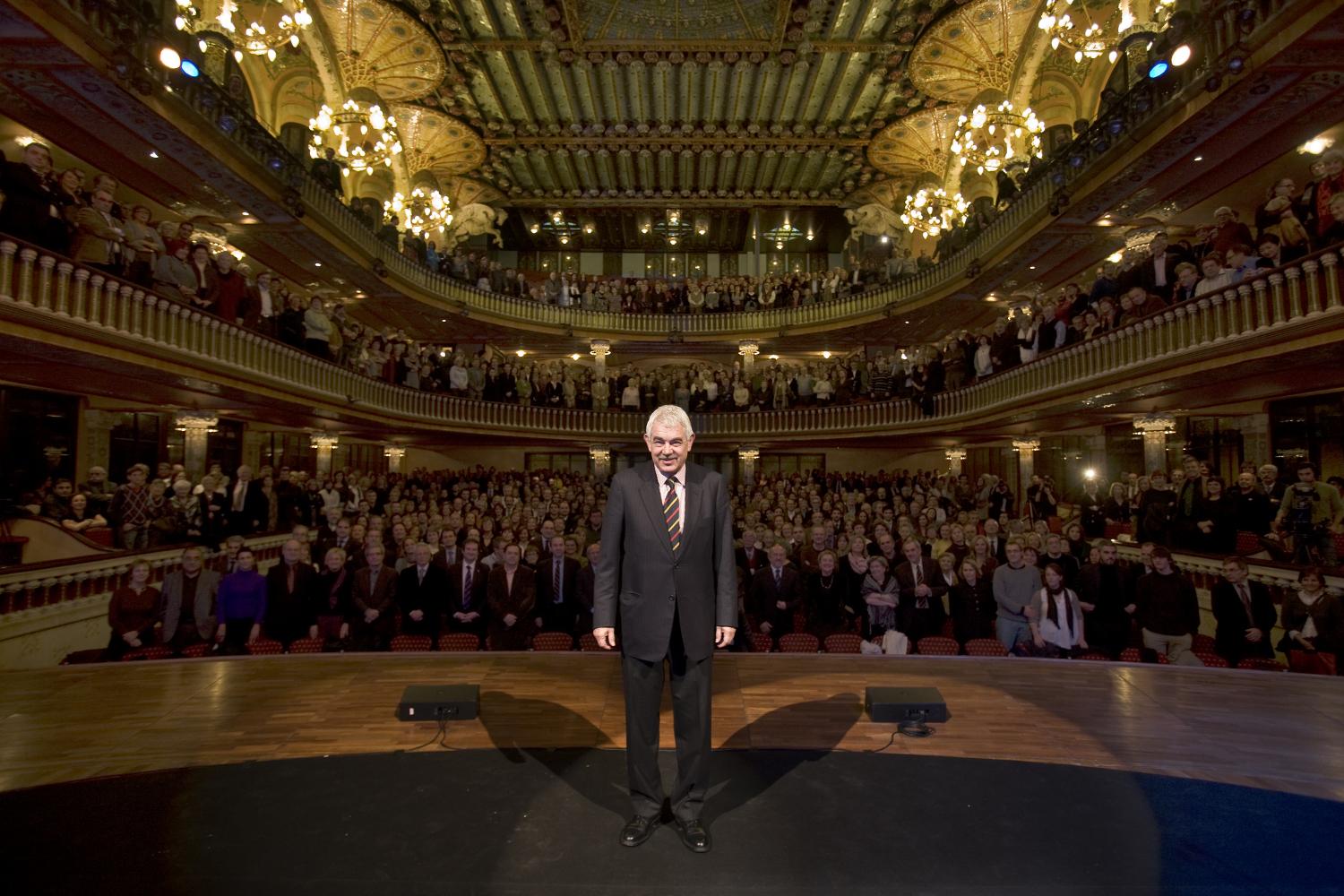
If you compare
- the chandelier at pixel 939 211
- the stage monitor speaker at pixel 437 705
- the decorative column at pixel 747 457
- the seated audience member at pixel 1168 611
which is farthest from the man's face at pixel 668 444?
the decorative column at pixel 747 457

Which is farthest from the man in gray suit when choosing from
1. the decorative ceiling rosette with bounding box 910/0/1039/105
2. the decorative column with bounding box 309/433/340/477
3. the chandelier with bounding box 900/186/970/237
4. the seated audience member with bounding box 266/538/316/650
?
the chandelier with bounding box 900/186/970/237

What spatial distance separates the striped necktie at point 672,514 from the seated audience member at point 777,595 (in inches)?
131

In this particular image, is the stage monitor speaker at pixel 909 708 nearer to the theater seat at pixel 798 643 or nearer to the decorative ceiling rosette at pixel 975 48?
the theater seat at pixel 798 643

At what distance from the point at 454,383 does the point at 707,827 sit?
1769 centimetres

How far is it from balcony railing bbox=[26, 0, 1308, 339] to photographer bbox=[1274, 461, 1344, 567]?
4.62 meters

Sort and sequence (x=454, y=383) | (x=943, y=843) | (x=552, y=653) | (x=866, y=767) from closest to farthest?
(x=943, y=843), (x=866, y=767), (x=552, y=653), (x=454, y=383)

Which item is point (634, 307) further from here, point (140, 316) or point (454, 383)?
point (140, 316)

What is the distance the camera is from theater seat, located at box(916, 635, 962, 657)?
5.45 m

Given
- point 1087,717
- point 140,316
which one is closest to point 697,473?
point 1087,717

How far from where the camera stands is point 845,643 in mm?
5629

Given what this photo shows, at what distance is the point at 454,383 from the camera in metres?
18.8

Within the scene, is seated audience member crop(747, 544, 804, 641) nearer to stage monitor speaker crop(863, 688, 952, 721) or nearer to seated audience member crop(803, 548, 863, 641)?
seated audience member crop(803, 548, 863, 641)

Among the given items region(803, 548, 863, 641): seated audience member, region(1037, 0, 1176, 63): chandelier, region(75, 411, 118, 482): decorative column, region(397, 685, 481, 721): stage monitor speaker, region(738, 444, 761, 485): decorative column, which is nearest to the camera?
region(397, 685, 481, 721): stage monitor speaker

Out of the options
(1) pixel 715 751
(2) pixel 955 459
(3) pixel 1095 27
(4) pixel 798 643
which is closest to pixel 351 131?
(3) pixel 1095 27
